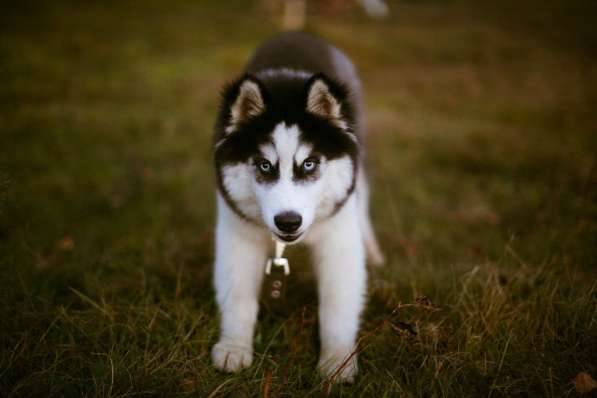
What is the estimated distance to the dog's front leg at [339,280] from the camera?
2.62 m

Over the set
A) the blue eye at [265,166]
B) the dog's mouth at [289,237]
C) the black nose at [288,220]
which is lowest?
the dog's mouth at [289,237]

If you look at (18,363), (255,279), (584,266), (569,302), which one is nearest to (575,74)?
(584,266)

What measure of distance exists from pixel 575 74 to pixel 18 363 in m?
14.1

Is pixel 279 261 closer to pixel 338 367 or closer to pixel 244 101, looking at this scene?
pixel 338 367

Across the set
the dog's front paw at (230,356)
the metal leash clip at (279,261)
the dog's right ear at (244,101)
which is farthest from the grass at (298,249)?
the dog's right ear at (244,101)

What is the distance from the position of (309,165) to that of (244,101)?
→ 21.2 inches

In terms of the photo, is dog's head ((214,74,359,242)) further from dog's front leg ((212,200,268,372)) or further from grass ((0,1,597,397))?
grass ((0,1,597,397))

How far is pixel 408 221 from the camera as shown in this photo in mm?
5410

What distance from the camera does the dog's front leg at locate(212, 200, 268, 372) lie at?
8.68 ft

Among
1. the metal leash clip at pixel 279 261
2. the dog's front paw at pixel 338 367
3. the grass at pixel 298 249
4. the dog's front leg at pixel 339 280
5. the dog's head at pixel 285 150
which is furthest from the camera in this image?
the metal leash clip at pixel 279 261

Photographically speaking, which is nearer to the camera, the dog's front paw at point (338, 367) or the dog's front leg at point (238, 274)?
the dog's front paw at point (338, 367)

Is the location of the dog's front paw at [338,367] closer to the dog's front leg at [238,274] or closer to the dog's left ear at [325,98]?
the dog's front leg at [238,274]

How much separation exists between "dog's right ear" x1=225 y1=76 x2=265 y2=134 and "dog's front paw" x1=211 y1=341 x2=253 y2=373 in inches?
49.7

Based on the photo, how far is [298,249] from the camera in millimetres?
3090
